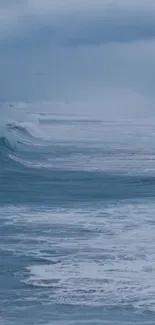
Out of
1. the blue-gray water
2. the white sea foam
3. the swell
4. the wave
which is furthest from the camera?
the wave

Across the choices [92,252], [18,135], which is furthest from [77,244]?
[18,135]

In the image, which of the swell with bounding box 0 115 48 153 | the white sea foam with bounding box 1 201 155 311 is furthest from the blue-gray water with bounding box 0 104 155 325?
the swell with bounding box 0 115 48 153

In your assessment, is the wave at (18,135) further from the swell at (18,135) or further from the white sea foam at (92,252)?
the white sea foam at (92,252)

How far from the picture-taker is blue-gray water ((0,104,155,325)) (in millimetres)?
9016

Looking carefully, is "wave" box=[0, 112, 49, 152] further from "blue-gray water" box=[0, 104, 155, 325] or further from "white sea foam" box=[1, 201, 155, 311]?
"white sea foam" box=[1, 201, 155, 311]

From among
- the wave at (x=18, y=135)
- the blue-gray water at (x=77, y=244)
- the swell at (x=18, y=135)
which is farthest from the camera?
the wave at (x=18, y=135)

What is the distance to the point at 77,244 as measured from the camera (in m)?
12.7

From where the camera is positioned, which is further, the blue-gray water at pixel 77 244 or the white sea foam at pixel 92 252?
→ the white sea foam at pixel 92 252

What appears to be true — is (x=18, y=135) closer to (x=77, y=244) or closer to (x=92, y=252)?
(x=77, y=244)

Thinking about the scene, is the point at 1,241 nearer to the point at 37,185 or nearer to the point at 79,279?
the point at 79,279

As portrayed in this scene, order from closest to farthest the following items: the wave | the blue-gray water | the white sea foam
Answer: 1. the blue-gray water
2. the white sea foam
3. the wave

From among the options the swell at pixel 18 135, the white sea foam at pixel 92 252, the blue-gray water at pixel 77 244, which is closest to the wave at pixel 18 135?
the swell at pixel 18 135

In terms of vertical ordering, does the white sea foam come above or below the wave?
below

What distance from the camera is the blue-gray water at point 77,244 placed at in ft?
29.6
